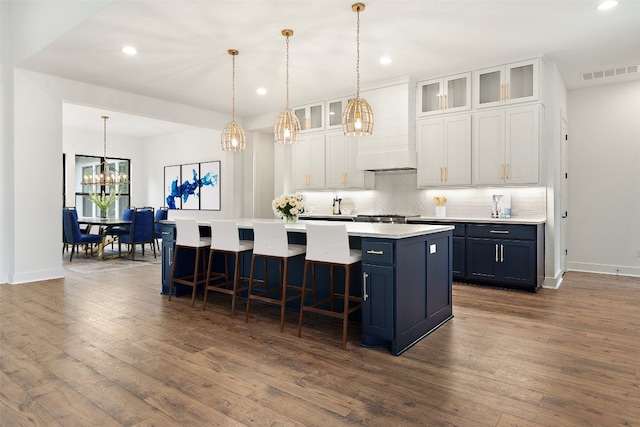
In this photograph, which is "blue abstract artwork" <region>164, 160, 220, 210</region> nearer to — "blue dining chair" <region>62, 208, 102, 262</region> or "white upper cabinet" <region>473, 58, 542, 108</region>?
"blue dining chair" <region>62, 208, 102, 262</region>

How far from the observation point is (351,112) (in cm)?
374

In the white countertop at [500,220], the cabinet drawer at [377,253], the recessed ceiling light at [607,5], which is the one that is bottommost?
the cabinet drawer at [377,253]

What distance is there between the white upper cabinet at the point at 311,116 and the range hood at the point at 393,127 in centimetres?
110

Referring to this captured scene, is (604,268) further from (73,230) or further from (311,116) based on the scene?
(73,230)

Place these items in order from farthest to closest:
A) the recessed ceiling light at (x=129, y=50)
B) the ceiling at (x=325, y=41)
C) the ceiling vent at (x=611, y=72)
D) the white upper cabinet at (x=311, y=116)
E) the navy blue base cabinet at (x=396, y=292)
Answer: the white upper cabinet at (x=311, y=116) → the ceiling vent at (x=611, y=72) → the recessed ceiling light at (x=129, y=50) → the ceiling at (x=325, y=41) → the navy blue base cabinet at (x=396, y=292)

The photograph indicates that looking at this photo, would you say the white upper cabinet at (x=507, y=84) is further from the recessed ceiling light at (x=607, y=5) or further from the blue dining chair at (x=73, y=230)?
the blue dining chair at (x=73, y=230)

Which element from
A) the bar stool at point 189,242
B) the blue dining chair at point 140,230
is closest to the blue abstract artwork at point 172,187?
the blue dining chair at point 140,230

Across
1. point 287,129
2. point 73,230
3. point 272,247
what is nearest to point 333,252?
point 272,247

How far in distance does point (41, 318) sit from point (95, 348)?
119 cm

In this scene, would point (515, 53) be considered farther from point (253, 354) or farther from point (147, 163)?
point (147, 163)

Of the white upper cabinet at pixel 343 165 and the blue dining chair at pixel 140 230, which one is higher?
the white upper cabinet at pixel 343 165

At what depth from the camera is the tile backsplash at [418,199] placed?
5219 millimetres

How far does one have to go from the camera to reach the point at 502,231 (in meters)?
4.87

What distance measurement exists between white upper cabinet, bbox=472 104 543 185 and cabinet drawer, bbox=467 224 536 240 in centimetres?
60
